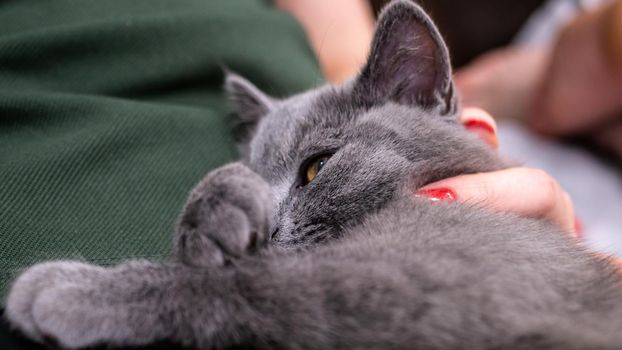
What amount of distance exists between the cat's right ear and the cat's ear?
29cm

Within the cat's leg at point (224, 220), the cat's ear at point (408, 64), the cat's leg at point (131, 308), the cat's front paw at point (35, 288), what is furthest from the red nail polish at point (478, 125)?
the cat's front paw at point (35, 288)

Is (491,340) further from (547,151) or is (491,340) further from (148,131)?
(547,151)

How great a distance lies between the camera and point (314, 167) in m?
0.97

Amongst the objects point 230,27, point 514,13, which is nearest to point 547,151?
point 514,13

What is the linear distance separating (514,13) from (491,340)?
8.09 ft

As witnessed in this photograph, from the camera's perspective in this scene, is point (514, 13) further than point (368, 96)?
Yes

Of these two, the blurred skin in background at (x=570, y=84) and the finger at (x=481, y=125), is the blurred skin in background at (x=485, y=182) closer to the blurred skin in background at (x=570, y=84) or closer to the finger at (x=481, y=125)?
the finger at (x=481, y=125)

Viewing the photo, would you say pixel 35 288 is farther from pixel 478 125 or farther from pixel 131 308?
pixel 478 125

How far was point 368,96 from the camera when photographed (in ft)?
3.47

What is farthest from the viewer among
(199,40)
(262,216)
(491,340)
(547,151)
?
(547,151)

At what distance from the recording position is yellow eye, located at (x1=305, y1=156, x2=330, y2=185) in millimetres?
Result: 954

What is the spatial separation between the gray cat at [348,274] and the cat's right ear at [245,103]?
1.03 feet

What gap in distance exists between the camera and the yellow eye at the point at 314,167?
3.13ft

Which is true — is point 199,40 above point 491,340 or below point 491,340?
above
